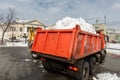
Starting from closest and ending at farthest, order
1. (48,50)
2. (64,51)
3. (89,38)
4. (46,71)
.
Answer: (64,51) → (48,50) → (89,38) → (46,71)

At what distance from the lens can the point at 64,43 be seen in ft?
18.1

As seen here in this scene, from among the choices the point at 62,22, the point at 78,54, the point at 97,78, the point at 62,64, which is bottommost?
the point at 97,78

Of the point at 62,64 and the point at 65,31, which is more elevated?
the point at 65,31

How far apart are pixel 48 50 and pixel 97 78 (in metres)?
2.82

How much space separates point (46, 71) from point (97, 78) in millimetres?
2544

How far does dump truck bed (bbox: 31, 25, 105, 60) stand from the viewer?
5.24 m

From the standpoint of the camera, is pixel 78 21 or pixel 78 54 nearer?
pixel 78 54

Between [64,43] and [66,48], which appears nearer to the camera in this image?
[66,48]

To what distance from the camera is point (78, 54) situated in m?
5.41

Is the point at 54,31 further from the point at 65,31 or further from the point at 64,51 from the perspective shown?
the point at 64,51

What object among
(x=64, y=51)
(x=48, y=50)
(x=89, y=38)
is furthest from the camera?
(x=89, y=38)

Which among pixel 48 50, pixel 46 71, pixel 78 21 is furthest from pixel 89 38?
pixel 46 71

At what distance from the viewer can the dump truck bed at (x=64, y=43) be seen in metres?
5.24

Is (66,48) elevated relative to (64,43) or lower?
lower
